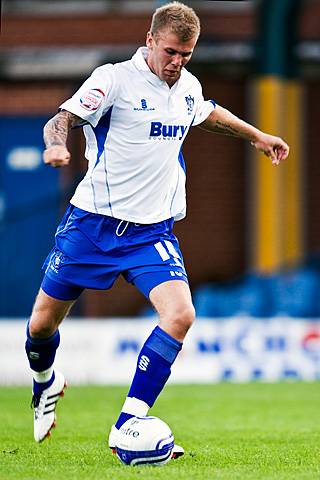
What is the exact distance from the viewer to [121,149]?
6254mm

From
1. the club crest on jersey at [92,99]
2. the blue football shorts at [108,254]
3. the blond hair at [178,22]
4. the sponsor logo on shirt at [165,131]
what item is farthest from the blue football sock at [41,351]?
the blond hair at [178,22]

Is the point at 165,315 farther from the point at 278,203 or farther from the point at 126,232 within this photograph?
the point at 278,203

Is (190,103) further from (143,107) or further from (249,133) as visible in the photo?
(249,133)

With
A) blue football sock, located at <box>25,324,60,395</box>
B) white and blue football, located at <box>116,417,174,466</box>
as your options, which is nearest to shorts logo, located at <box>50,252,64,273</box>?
blue football sock, located at <box>25,324,60,395</box>

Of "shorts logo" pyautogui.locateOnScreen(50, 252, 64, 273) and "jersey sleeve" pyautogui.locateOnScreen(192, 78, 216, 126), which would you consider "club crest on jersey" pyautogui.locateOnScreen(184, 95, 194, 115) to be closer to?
"jersey sleeve" pyautogui.locateOnScreen(192, 78, 216, 126)

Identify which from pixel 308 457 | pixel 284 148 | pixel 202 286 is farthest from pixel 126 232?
pixel 202 286

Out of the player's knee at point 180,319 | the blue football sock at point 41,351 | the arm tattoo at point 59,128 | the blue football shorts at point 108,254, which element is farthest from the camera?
the blue football sock at point 41,351

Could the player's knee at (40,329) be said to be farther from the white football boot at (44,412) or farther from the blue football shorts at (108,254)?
the white football boot at (44,412)

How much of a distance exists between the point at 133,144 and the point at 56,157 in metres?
0.84

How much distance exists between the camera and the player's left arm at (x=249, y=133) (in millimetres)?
6641

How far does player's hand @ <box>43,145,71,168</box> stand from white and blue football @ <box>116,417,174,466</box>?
4.28ft

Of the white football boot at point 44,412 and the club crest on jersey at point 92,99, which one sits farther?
the white football boot at point 44,412

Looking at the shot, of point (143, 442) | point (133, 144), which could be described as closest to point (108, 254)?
point (133, 144)

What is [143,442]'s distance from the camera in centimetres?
586
